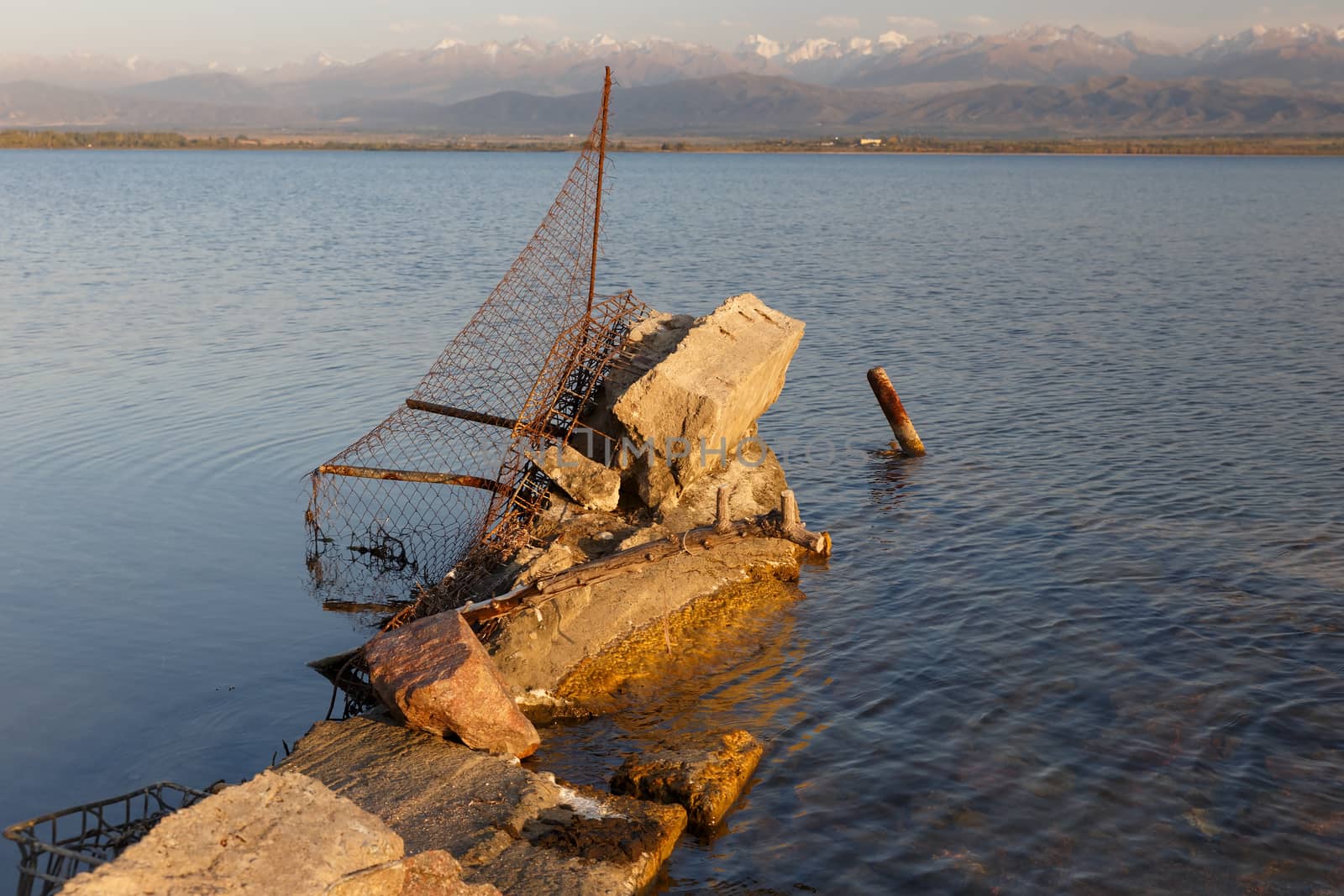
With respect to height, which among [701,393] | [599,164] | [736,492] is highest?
[599,164]

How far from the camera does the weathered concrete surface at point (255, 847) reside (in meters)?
5.34

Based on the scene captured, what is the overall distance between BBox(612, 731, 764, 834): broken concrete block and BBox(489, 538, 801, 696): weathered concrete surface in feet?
6.13

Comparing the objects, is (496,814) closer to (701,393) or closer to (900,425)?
(701,393)

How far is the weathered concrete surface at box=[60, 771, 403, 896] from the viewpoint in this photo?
534cm

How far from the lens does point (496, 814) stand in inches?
307

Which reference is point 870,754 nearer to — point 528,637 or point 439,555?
point 528,637

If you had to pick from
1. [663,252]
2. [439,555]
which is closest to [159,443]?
[439,555]

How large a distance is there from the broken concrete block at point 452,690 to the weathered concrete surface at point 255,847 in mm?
2485

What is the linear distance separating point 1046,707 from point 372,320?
887 inches

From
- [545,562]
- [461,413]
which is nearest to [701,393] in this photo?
[545,562]

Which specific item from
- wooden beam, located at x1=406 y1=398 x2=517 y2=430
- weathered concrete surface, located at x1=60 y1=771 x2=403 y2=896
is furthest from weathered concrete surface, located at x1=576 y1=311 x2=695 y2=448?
weathered concrete surface, located at x1=60 y1=771 x2=403 y2=896

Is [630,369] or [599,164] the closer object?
[630,369]

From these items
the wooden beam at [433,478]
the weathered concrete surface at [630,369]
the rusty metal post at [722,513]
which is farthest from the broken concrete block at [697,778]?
the weathered concrete surface at [630,369]

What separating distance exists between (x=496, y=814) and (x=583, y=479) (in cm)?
541
